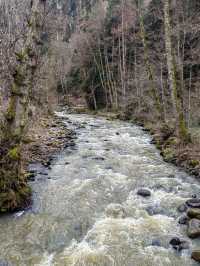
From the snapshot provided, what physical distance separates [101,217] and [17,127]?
3.09 m

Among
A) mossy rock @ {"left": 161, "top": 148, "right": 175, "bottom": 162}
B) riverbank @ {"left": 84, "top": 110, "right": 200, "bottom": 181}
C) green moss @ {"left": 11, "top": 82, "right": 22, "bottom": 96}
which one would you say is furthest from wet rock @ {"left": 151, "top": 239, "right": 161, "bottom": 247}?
mossy rock @ {"left": 161, "top": 148, "right": 175, "bottom": 162}

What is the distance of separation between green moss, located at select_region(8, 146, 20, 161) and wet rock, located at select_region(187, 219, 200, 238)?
14.4ft

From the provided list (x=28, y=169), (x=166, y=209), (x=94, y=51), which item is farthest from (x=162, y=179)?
(x=94, y=51)

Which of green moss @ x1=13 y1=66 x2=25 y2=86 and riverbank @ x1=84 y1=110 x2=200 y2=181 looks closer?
green moss @ x1=13 y1=66 x2=25 y2=86

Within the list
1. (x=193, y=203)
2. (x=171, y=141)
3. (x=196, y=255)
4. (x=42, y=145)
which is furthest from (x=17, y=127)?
(x=171, y=141)

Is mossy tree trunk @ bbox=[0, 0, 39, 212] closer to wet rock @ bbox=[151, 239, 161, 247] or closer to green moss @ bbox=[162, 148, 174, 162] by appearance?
wet rock @ bbox=[151, 239, 161, 247]

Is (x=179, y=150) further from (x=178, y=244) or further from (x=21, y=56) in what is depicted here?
(x=21, y=56)

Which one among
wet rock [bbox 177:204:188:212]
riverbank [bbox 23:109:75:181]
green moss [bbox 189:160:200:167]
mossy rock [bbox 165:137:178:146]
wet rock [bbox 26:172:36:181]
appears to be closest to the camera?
wet rock [bbox 177:204:188:212]

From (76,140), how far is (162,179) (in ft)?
23.7

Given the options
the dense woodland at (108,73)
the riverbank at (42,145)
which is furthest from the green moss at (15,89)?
the riverbank at (42,145)

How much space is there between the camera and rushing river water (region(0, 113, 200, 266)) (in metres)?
5.43

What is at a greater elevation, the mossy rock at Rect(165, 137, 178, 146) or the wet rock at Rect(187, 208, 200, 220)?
the mossy rock at Rect(165, 137, 178, 146)

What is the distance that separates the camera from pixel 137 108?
78.5 feet

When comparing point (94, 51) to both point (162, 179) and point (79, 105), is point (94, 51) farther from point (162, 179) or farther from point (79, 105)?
point (162, 179)
